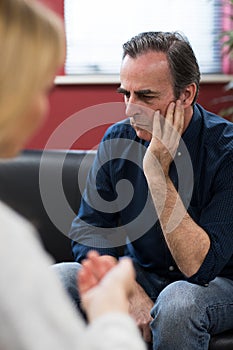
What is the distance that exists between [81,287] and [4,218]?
236mm

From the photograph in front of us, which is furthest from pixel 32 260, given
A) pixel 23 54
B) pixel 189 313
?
pixel 189 313

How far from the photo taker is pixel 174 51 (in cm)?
202

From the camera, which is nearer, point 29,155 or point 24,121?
point 24,121

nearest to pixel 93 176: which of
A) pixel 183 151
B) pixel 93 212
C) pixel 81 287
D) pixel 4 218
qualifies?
pixel 93 212

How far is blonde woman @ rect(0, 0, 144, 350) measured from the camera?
75 cm

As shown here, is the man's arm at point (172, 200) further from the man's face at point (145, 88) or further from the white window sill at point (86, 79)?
the white window sill at point (86, 79)

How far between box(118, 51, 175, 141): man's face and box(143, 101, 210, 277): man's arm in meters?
0.03

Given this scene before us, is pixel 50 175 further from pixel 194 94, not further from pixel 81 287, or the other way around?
pixel 81 287

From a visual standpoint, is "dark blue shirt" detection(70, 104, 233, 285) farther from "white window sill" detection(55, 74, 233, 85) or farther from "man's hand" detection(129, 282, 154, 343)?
"white window sill" detection(55, 74, 233, 85)

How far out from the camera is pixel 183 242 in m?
1.84

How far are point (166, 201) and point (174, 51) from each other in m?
0.45

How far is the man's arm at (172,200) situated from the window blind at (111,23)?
232 cm

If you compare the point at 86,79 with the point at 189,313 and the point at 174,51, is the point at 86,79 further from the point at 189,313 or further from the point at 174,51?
the point at 189,313

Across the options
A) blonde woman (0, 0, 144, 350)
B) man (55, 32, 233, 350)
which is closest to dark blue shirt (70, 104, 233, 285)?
man (55, 32, 233, 350)
